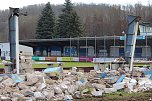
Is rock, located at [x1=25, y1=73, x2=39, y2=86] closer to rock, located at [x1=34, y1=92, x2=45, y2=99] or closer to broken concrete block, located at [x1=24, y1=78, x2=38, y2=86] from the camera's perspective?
broken concrete block, located at [x1=24, y1=78, x2=38, y2=86]

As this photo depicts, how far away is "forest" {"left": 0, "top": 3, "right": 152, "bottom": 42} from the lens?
121037mm

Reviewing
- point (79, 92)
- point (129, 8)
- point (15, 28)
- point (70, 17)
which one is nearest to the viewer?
point (79, 92)

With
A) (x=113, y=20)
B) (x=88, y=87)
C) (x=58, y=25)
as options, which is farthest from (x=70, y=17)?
(x=88, y=87)

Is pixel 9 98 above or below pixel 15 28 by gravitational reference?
below

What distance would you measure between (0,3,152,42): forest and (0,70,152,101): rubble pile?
309 feet

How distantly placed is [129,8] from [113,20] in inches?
622

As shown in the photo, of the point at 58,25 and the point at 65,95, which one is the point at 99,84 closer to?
the point at 65,95

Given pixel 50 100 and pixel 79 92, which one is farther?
pixel 79 92

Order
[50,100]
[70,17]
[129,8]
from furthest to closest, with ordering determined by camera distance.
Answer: [129,8] < [70,17] < [50,100]

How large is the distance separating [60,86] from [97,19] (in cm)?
11627

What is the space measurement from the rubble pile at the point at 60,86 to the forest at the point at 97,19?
309 feet

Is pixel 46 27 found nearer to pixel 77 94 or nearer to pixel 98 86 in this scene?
pixel 98 86

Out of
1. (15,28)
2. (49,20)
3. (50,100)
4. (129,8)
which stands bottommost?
(50,100)

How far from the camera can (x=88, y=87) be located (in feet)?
57.5
